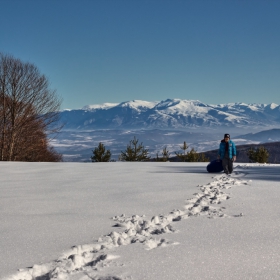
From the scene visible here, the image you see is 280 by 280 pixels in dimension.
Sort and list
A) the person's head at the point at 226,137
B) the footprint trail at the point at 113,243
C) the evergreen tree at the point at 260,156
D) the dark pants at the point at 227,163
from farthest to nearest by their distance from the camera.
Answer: the evergreen tree at the point at 260,156
the dark pants at the point at 227,163
the person's head at the point at 226,137
the footprint trail at the point at 113,243

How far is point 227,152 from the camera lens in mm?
12250

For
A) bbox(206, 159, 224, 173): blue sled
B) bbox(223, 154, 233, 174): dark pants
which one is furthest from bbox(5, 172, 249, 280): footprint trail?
bbox(206, 159, 224, 173): blue sled

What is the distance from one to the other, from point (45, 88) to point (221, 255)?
24.1 m

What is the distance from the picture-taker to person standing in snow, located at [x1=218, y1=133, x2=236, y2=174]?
12144 mm

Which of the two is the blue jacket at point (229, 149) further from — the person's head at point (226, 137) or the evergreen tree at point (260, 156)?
the evergreen tree at point (260, 156)

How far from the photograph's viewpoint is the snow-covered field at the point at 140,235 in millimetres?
3342

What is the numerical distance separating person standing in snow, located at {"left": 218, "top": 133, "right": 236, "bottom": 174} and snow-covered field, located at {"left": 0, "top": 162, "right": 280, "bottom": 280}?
4298 millimetres

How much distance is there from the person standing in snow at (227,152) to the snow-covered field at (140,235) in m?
4.30

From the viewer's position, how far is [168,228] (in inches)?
188

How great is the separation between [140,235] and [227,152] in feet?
27.5

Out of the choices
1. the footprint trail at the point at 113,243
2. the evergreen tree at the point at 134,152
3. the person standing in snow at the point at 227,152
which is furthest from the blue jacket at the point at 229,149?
the evergreen tree at the point at 134,152

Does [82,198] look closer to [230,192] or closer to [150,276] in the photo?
[230,192]

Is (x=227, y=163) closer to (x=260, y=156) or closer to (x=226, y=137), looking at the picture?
(x=226, y=137)

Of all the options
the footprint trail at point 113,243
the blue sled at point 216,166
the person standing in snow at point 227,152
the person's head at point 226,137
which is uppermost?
the person's head at point 226,137
